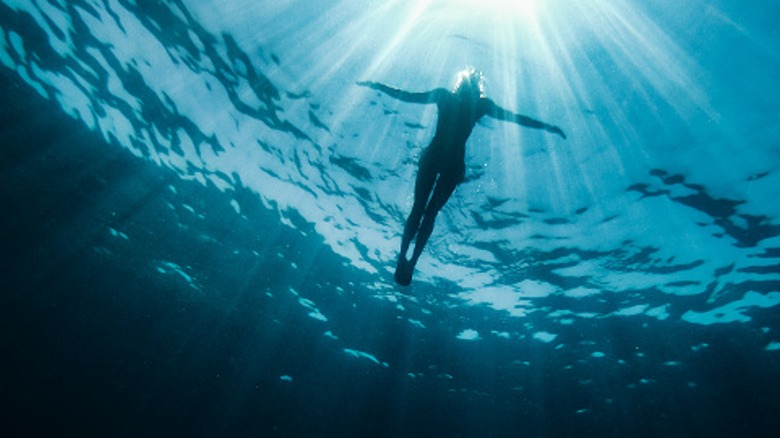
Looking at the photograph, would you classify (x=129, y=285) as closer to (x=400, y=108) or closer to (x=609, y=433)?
(x=400, y=108)

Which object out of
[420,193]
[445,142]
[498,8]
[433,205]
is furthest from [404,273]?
[498,8]


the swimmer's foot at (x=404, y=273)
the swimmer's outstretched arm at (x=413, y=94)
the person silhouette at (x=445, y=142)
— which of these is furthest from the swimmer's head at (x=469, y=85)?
the swimmer's foot at (x=404, y=273)

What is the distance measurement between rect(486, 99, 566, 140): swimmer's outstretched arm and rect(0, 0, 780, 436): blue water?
6.17 feet

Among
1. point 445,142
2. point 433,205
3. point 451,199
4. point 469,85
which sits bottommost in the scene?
point 433,205

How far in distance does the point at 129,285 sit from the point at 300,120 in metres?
22.0

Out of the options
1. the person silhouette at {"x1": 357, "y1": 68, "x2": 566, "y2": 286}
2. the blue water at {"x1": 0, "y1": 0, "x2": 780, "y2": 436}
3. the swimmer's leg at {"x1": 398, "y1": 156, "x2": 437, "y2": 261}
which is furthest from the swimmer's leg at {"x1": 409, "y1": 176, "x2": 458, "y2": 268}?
the blue water at {"x1": 0, "y1": 0, "x2": 780, "y2": 436}

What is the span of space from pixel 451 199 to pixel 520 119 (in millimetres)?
5201

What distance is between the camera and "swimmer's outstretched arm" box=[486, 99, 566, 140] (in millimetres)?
6406

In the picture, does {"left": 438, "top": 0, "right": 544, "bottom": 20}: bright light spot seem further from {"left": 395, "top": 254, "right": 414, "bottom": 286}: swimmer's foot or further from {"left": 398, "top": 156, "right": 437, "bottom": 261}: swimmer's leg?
{"left": 395, "top": 254, "right": 414, "bottom": 286}: swimmer's foot

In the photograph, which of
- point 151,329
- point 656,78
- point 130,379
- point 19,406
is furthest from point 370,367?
point 19,406

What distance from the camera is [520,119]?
259 inches

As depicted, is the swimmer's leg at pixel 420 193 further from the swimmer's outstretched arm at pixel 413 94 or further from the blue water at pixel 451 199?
the blue water at pixel 451 199

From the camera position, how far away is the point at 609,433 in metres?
25.6

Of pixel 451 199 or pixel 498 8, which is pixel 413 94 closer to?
pixel 498 8
